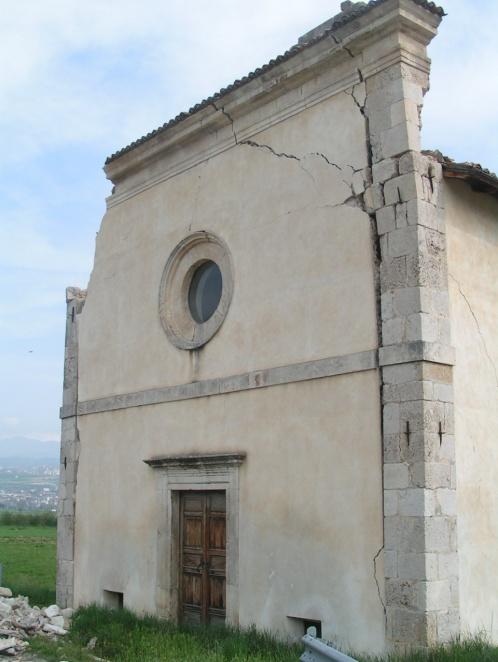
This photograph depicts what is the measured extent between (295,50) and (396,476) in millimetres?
4868

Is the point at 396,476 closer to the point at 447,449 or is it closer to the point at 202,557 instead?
the point at 447,449

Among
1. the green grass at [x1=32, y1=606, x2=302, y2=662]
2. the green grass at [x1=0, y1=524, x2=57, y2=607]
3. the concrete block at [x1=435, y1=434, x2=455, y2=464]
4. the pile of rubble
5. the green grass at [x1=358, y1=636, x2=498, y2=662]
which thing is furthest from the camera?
the green grass at [x1=0, y1=524, x2=57, y2=607]

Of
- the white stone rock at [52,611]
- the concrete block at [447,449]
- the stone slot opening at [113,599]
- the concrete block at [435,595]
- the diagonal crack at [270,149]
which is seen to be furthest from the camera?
the stone slot opening at [113,599]

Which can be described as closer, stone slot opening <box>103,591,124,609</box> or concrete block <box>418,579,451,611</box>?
concrete block <box>418,579,451,611</box>

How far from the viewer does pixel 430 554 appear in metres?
7.51

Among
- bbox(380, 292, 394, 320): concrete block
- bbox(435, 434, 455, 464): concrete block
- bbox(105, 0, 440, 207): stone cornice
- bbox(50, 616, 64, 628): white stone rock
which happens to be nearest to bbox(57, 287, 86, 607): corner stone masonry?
bbox(50, 616, 64, 628): white stone rock

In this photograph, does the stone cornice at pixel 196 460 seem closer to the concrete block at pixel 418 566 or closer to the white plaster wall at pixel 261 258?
the white plaster wall at pixel 261 258

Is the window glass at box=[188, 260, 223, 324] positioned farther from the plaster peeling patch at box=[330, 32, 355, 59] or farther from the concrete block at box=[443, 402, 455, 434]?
the concrete block at box=[443, 402, 455, 434]

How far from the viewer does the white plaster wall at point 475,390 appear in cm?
799

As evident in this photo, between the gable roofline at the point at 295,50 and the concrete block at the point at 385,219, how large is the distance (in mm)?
2067

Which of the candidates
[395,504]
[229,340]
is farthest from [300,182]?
[395,504]

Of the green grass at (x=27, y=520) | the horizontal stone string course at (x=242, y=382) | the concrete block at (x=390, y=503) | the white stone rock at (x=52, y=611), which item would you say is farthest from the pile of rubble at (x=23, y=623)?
the green grass at (x=27, y=520)

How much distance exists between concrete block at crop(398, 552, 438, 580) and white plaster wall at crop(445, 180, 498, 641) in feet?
1.50

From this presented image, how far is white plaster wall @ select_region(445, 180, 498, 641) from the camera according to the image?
799 cm
